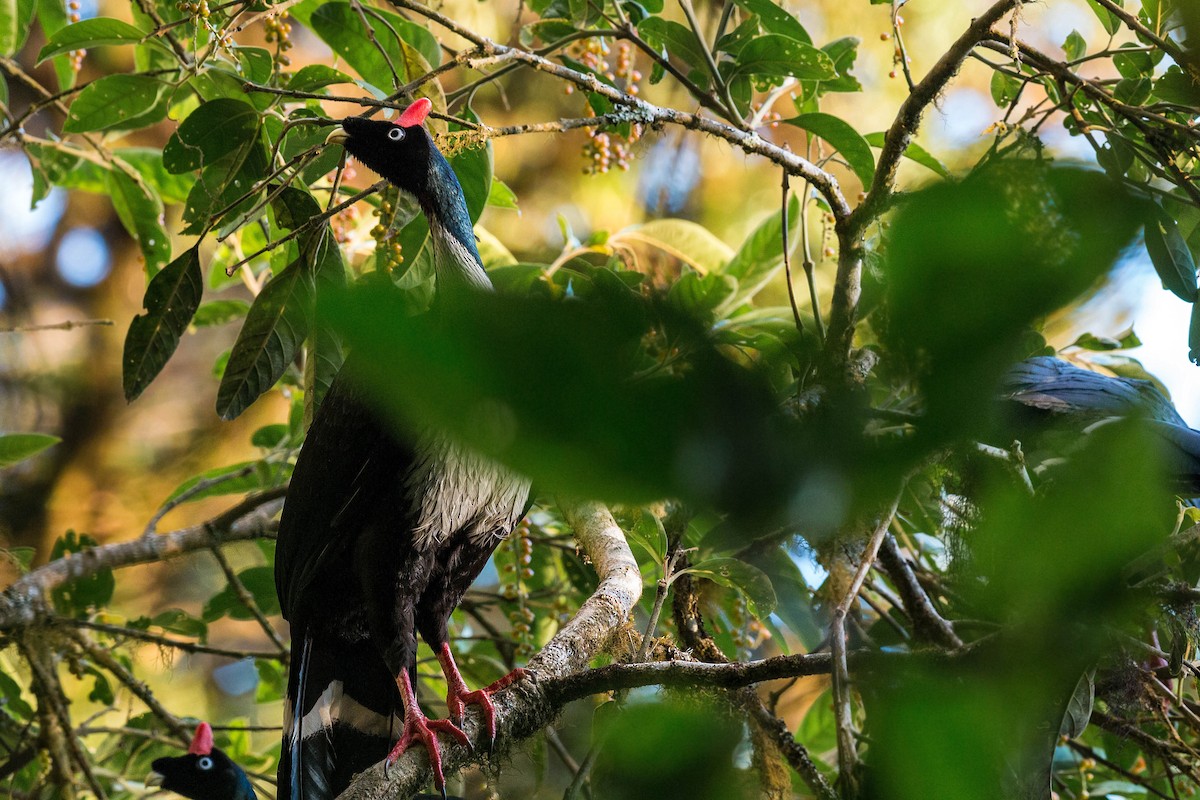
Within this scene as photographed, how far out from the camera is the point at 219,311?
3184mm

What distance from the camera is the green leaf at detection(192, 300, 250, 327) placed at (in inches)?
124

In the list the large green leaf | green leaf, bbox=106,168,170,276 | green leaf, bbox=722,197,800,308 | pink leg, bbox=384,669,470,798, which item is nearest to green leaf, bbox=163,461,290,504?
green leaf, bbox=106,168,170,276

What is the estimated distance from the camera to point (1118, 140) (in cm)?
188

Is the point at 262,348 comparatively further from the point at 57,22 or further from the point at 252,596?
the point at 57,22

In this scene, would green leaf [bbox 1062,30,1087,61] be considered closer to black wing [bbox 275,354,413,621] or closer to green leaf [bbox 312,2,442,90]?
green leaf [bbox 312,2,442,90]

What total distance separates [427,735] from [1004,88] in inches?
77.3

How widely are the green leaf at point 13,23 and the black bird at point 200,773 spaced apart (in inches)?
78.8

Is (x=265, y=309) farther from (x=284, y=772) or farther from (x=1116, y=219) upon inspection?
(x=1116, y=219)

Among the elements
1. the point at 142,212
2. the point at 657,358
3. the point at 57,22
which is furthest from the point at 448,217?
the point at 657,358

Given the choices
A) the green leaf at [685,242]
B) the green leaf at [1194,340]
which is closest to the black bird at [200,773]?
the green leaf at [685,242]

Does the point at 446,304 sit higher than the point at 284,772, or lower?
higher

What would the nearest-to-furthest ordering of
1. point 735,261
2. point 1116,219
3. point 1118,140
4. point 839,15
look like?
point 1116,219 → point 1118,140 → point 735,261 → point 839,15

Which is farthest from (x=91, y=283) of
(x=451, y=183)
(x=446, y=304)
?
(x=446, y=304)

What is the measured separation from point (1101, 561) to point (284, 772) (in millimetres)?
2592
